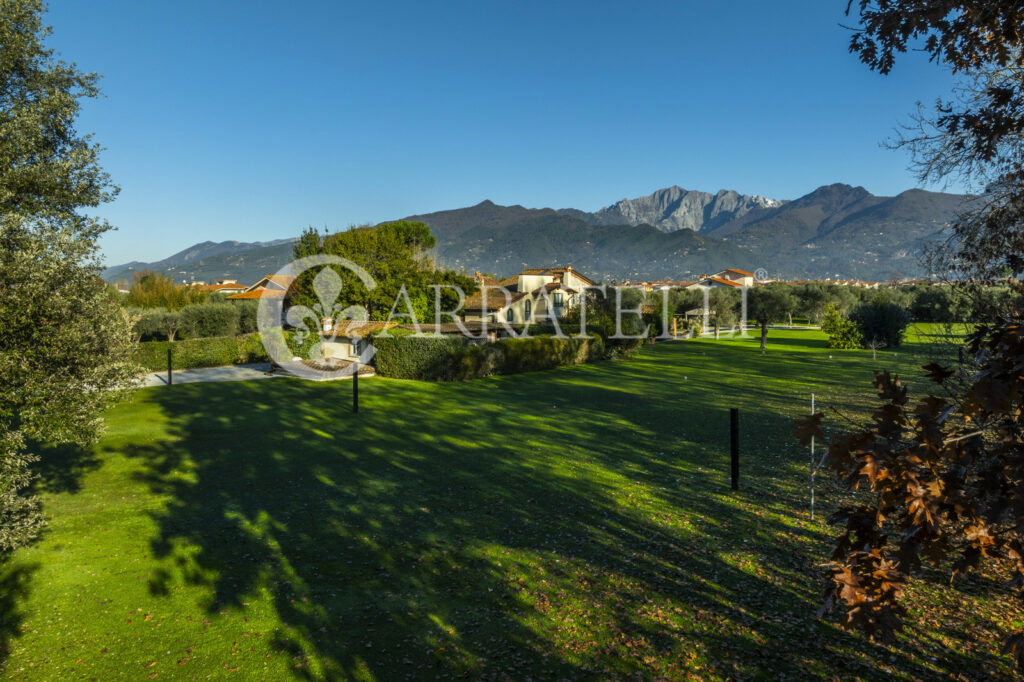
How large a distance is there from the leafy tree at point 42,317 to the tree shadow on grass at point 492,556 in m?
2.69

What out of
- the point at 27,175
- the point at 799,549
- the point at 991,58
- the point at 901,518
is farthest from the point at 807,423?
the point at 27,175

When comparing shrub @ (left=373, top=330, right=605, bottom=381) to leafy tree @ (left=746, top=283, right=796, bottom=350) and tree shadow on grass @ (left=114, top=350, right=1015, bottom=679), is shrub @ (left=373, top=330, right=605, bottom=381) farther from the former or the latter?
leafy tree @ (left=746, top=283, right=796, bottom=350)

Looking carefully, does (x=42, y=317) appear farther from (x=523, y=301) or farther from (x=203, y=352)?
(x=523, y=301)

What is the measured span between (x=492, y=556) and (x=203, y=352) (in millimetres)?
36892

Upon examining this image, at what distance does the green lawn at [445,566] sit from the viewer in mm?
6453

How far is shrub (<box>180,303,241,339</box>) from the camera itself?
4988cm

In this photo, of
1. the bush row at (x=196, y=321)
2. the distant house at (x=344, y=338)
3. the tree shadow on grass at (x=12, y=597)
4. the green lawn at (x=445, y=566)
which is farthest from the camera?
the bush row at (x=196, y=321)

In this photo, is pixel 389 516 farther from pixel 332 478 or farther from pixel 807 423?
pixel 807 423

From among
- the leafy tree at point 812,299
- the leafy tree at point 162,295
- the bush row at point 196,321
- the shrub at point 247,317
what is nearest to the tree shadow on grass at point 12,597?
the bush row at point 196,321

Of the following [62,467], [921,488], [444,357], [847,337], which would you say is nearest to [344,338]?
[444,357]

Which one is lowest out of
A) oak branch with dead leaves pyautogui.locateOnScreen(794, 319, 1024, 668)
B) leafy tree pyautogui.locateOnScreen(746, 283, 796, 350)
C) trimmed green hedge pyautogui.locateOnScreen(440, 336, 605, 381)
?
trimmed green hedge pyautogui.locateOnScreen(440, 336, 605, 381)

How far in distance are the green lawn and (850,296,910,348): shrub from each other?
141ft

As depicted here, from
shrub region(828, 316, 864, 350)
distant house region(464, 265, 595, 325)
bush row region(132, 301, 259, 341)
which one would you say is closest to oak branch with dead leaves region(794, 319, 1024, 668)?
bush row region(132, 301, 259, 341)

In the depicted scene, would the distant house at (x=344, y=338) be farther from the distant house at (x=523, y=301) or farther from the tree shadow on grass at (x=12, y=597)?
the tree shadow on grass at (x=12, y=597)
